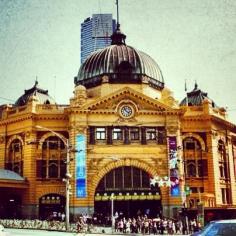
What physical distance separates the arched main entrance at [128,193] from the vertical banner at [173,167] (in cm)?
228

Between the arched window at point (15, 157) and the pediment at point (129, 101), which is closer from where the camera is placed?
the pediment at point (129, 101)

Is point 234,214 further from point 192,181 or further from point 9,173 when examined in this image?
point 9,173

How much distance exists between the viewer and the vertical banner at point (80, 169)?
5656 cm

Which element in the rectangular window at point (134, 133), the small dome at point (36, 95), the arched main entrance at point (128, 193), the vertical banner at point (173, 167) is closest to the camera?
the vertical banner at point (173, 167)

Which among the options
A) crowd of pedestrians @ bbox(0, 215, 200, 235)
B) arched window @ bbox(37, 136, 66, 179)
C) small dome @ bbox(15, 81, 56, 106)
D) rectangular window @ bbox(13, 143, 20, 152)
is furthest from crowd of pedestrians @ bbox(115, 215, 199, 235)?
small dome @ bbox(15, 81, 56, 106)

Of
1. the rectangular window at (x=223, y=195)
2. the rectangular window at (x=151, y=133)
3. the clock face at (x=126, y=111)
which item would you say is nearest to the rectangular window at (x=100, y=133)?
the clock face at (x=126, y=111)

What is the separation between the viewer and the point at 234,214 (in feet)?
154

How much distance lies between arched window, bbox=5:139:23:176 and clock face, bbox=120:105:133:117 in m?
15.8

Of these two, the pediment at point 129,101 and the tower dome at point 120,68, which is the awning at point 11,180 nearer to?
the pediment at point 129,101

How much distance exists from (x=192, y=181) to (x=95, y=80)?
69.1 ft

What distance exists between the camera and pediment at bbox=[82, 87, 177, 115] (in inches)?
2346

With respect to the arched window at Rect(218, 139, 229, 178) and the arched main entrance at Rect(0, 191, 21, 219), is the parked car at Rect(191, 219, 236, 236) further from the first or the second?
the arched window at Rect(218, 139, 229, 178)

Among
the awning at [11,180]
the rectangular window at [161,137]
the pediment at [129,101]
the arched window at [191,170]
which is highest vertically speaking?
the pediment at [129,101]

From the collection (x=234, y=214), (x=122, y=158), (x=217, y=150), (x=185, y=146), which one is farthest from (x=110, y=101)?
(x=234, y=214)
